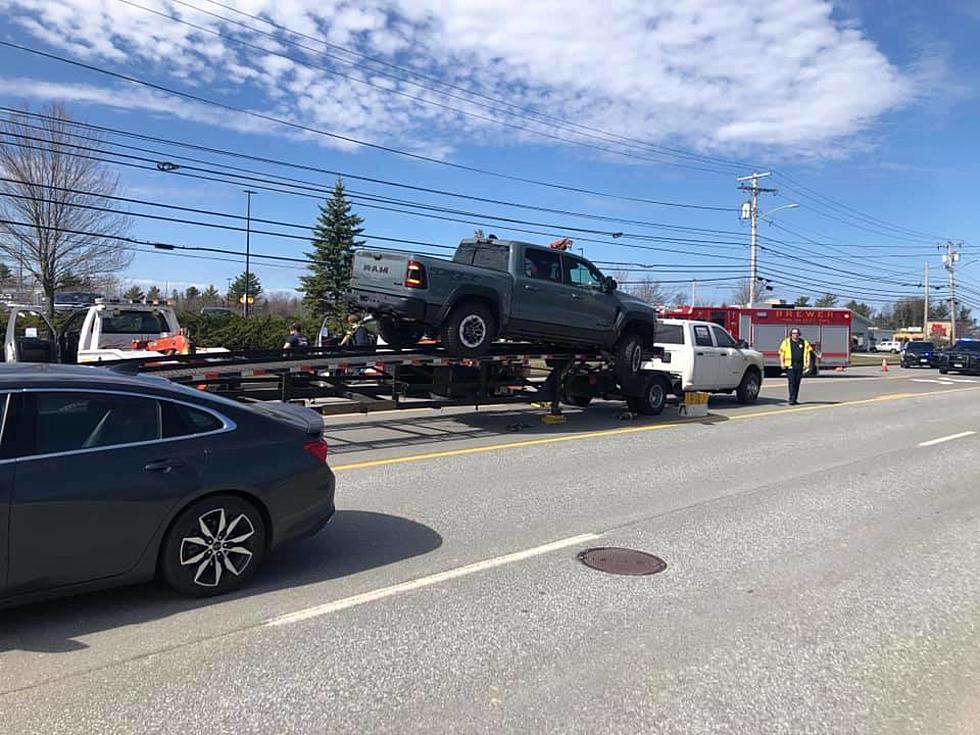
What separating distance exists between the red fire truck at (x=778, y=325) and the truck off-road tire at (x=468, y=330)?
60.4 ft

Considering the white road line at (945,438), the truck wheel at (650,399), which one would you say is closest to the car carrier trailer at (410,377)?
the truck wheel at (650,399)

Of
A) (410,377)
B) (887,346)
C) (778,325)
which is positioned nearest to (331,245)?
(778,325)

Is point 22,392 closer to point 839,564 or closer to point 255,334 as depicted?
point 839,564

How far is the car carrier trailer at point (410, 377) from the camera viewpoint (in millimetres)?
9070

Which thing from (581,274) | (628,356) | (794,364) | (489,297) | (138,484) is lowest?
(138,484)

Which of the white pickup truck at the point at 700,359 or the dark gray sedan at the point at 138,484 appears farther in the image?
the white pickup truck at the point at 700,359

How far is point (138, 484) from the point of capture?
4.19 m

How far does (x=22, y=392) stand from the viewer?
4.01m

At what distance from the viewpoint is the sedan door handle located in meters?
4.26

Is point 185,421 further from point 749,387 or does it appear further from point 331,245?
point 331,245

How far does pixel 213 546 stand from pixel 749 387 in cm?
1536

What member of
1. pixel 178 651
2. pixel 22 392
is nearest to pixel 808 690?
pixel 178 651

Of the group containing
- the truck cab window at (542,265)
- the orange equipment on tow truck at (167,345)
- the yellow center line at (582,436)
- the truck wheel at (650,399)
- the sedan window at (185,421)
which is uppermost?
the truck cab window at (542,265)

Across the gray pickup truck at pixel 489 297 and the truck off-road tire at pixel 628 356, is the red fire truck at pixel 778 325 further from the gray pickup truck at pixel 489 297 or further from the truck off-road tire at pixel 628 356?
the gray pickup truck at pixel 489 297
